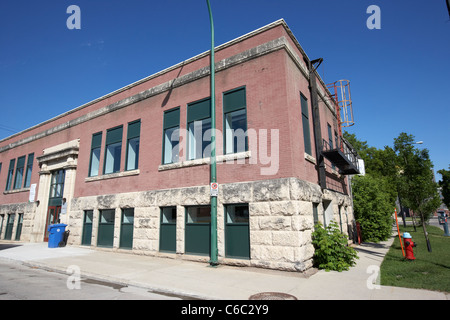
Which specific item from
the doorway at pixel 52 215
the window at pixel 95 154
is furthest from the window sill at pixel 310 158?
the doorway at pixel 52 215

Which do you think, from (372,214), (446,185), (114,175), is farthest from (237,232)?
(446,185)

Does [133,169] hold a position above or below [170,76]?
below

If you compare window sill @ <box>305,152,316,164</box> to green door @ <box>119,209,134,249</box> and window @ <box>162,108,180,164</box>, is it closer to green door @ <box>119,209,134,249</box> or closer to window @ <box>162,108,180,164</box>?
window @ <box>162,108,180,164</box>

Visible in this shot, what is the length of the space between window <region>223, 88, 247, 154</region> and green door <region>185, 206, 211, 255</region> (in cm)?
272

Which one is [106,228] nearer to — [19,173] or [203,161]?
[203,161]

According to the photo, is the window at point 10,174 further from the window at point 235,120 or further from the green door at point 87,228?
the window at point 235,120

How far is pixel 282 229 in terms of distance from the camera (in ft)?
29.0

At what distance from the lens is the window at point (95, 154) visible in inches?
632

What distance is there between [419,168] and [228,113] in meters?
15.5

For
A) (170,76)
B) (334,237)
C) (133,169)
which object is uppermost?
(170,76)

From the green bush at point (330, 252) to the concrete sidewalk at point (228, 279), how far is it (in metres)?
0.34

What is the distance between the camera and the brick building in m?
9.40
